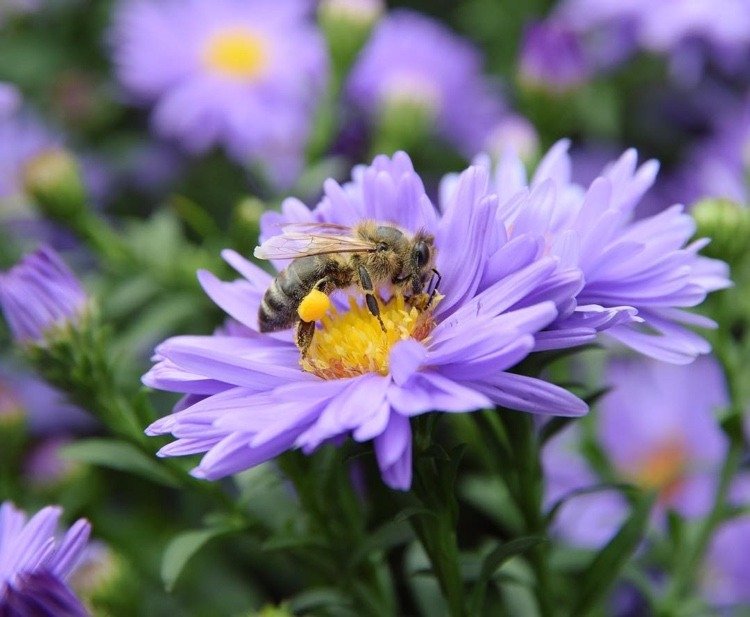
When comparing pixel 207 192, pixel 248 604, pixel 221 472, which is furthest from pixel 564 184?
pixel 207 192

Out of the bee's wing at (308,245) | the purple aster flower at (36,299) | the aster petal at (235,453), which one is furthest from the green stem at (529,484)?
the purple aster flower at (36,299)

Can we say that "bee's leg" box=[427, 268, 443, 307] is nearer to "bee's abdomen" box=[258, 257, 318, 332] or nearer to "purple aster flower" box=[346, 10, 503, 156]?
"bee's abdomen" box=[258, 257, 318, 332]

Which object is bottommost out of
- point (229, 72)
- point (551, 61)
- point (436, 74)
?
point (551, 61)

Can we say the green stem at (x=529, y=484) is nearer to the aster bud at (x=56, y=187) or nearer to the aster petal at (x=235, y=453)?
the aster petal at (x=235, y=453)

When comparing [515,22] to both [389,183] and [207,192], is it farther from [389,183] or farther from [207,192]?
[389,183]

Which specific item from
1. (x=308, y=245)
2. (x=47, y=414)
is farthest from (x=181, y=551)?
(x=47, y=414)

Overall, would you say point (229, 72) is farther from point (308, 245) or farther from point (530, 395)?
point (530, 395)
